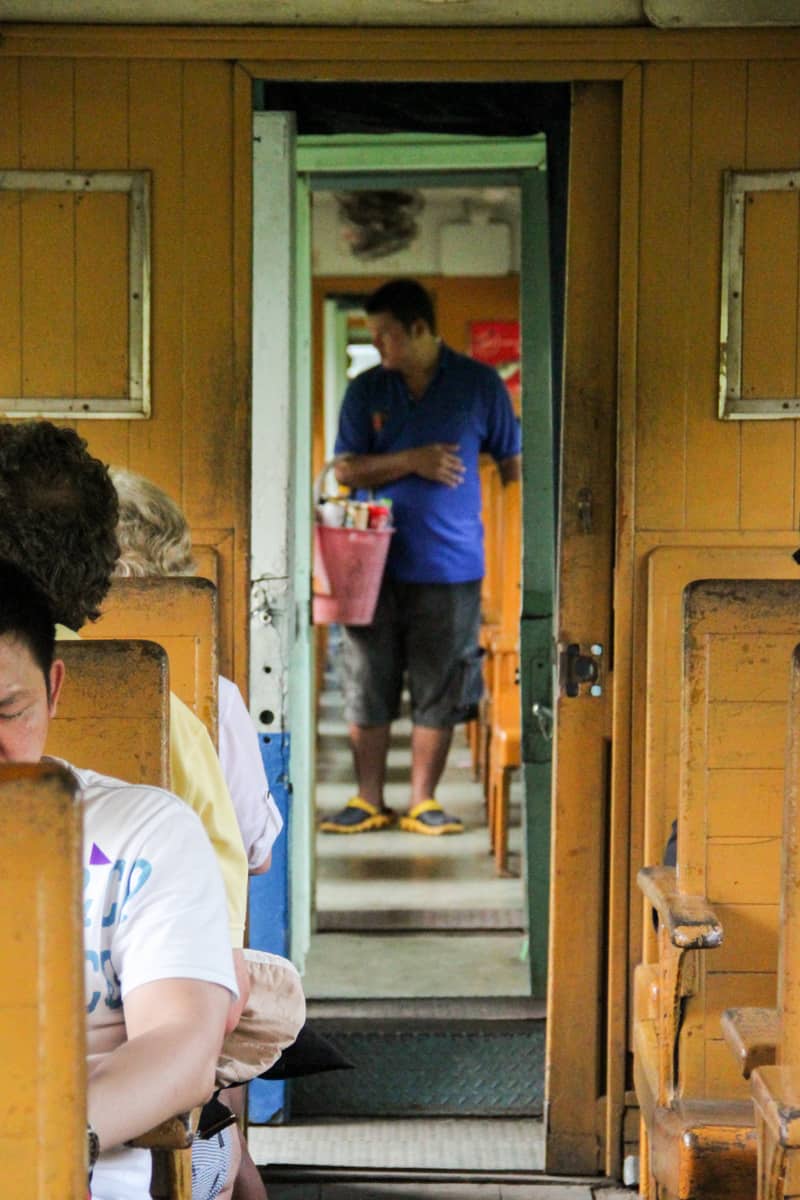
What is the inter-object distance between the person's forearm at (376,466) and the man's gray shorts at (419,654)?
1.31ft

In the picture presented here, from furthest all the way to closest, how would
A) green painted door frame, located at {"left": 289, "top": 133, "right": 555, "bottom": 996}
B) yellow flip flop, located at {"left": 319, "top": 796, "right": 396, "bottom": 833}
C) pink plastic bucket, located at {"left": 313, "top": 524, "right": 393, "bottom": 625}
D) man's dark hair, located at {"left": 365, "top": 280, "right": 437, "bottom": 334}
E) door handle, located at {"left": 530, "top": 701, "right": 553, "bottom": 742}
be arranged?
1. yellow flip flop, located at {"left": 319, "top": 796, "right": 396, "bottom": 833}
2. man's dark hair, located at {"left": 365, "top": 280, "right": 437, "bottom": 334}
3. pink plastic bucket, located at {"left": 313, "top": 524, "right": 393, "bottom": 625}
4. green painted door frame, located at {"left": 289, "top": 133, "right": 555, "bottom": 996}
5. door handle, located at {"left": 530, "top": 701, "right": 553, "bottom": 742}

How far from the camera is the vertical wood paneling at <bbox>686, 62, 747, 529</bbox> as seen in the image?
10.2 feet

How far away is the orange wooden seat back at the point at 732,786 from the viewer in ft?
7.70

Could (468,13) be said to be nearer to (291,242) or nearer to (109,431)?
(291,242)

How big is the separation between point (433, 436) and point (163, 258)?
1848 mm

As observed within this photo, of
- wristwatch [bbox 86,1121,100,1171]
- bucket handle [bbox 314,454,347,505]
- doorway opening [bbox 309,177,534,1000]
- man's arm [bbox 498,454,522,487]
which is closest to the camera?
wristwatch [bbox 86,1121,100,1171]

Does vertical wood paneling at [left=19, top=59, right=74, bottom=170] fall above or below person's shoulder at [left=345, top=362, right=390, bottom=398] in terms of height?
above

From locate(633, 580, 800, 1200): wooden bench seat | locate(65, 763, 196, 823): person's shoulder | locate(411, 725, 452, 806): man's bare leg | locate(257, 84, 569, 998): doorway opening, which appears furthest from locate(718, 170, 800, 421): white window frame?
locate(411, 725, 452, 806): man's bare leg

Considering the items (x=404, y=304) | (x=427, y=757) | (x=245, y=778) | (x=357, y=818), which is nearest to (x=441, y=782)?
(x=357, y=818)

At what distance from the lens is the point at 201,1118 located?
1.89 meters

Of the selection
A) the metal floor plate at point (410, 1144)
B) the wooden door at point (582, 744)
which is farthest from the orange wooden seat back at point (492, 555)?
the metal floor plate at point (410, 1144)

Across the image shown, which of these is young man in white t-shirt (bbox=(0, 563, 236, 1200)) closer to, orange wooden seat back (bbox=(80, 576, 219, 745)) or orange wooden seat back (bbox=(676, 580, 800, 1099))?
orange wooden seat back (bbox=(80, 576, 219, 745))

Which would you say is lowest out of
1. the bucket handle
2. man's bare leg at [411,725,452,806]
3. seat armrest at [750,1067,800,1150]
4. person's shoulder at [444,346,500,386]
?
man's bare leg at [411,725,452,806]

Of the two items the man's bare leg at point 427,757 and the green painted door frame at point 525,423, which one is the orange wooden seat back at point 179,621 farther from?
the man's bare leg at point 427,757
